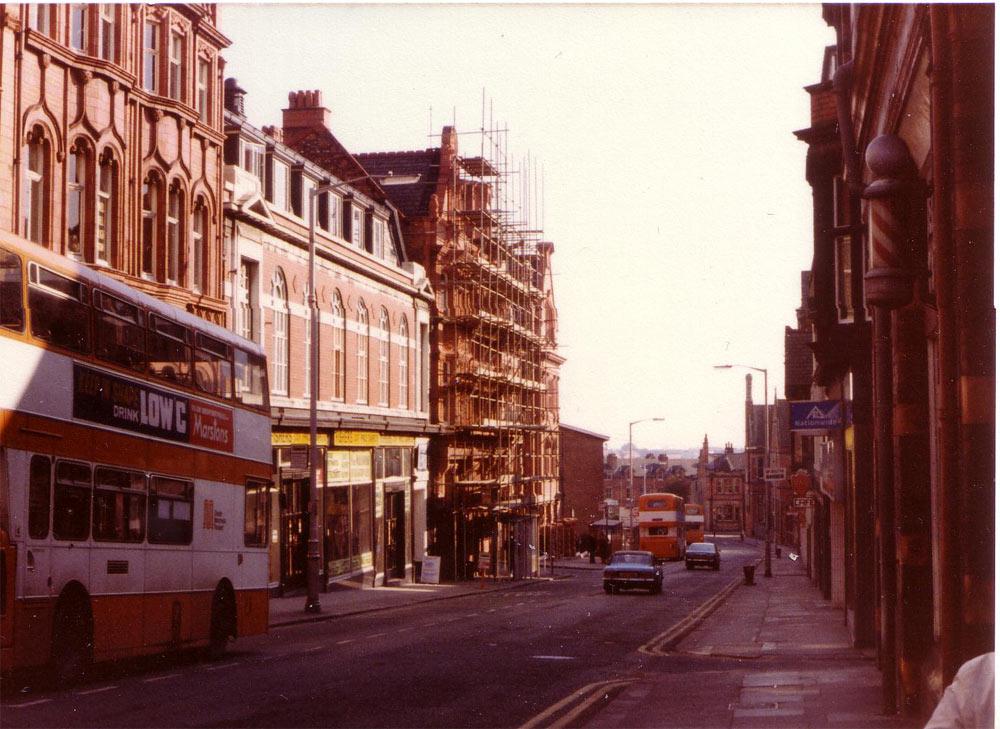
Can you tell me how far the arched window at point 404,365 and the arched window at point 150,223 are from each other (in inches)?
861

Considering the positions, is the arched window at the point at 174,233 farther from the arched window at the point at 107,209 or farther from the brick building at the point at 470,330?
the brick building at the point at 470,330

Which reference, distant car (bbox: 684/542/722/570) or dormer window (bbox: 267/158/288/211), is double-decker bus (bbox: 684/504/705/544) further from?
dormer window (bbox: 267/158/288/211)

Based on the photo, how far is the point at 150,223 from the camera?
2916 cm

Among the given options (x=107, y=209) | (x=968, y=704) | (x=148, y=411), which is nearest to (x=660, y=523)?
(x=107, y=209)

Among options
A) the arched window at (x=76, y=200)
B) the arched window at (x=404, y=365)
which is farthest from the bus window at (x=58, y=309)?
the arched window at (x=404, y=365)

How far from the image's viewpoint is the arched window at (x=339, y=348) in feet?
144

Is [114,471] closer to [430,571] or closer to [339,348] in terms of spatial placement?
[339,348]

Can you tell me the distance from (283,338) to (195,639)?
70.8 ft

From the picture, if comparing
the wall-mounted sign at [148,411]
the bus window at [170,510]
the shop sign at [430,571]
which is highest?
the wall-mounted sign at [148,411]

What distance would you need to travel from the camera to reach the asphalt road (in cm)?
1282

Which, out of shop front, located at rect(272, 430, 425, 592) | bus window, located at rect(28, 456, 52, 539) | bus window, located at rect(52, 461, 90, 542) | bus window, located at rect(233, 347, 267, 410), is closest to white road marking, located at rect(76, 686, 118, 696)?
bus window, located at rect(52, 461, 90, 542)

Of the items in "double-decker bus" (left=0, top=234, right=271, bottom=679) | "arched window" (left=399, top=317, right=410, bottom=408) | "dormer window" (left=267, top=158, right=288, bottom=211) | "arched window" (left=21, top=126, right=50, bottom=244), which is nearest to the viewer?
"double-decker bus" (left=0, top=234, right=271, bottom=679)

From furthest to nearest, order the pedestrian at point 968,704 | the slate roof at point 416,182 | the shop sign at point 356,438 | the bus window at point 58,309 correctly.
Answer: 1. the slate roof at point 416,182
2. the shop sign at point 356,438
3. the bus window at point 58,309
4. the pedestrian at point 968,704

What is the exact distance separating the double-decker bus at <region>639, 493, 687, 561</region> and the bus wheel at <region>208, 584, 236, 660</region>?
56732 millimetres
